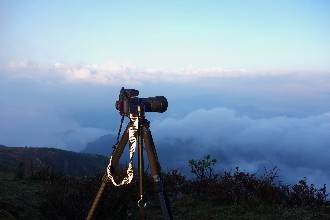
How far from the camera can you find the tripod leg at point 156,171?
413cm

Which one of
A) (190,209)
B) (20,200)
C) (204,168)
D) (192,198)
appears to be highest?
(204,168)

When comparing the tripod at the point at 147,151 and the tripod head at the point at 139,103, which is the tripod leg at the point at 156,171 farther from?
the tripod head at the point at 139,103

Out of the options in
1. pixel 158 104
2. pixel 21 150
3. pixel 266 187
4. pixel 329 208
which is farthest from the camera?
pixel 21 150

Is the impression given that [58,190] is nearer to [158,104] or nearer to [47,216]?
[47,216]

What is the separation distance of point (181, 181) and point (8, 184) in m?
4.97

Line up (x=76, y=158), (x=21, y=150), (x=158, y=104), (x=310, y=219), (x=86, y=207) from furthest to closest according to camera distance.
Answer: (x=76, y=158), (x=21, y=150), (x=310, y=219), (x=86, y=207), (x=158, y=104)

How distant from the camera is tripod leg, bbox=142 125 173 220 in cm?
413

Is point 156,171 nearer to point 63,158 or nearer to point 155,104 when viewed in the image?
point 155,104

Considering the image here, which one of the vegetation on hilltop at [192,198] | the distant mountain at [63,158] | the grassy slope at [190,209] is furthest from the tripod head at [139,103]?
the distant mountain at [63,158]

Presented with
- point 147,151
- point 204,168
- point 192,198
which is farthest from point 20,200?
point 204,168

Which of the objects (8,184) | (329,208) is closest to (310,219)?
(329,208)

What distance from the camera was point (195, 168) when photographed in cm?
1053

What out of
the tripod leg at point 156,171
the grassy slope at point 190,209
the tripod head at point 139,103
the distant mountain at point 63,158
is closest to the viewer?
the tripod leg at point 156,171

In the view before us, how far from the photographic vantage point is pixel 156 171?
168 inches
